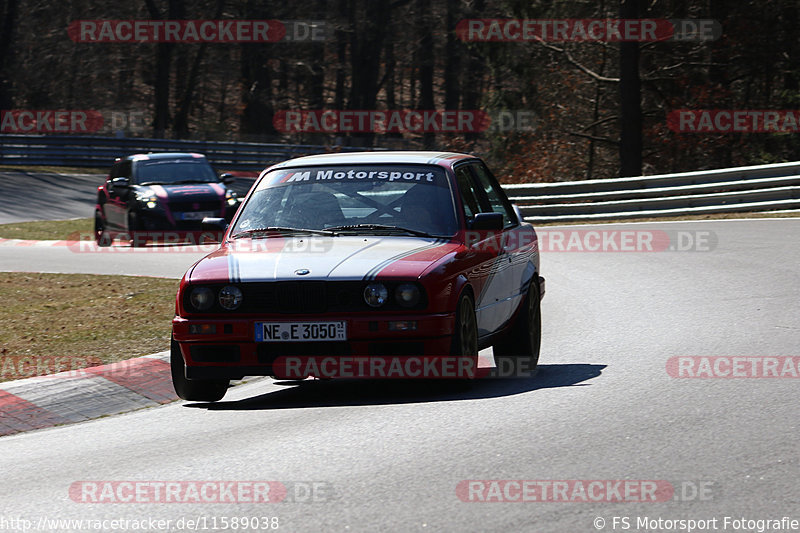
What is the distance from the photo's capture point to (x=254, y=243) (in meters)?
8.45

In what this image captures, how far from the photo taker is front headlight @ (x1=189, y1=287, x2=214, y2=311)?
776 cm

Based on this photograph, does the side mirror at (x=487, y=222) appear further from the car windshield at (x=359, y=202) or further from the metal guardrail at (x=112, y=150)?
the metal guardrail at (x=112, y=150)

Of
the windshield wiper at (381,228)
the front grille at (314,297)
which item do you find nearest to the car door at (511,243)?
the windshield wiper at (381,228)

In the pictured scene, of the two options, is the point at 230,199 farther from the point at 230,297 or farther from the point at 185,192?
the point at 230,297

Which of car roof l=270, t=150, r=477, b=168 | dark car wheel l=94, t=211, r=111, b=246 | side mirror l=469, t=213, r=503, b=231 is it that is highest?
car roof l=270, t=150, r=477, b=168

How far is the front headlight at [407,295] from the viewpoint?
7559mm

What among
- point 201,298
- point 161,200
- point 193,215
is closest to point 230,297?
point 201,298

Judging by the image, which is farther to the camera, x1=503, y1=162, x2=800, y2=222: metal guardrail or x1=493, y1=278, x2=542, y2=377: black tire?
x1=503, y1=162, x2=800, y2=222: metal guardrail

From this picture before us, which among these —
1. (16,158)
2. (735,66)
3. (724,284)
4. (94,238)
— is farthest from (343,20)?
(724,284)

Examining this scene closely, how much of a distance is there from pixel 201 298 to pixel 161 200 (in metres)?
14.9

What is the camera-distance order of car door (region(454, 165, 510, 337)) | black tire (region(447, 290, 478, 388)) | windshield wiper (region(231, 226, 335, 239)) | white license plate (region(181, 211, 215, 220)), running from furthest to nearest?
white license plate (region(181, 211, 215, 220)) → windshield wiper (region(231, 226, 335, 239)) → car door (region(454, 165, 510, 337)) → black tire (region(447, 290, 478, 388))

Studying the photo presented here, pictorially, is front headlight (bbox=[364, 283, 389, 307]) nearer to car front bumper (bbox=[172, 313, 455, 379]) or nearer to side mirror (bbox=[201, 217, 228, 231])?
car front bumper (bbox=[172, 313, 455, 379])

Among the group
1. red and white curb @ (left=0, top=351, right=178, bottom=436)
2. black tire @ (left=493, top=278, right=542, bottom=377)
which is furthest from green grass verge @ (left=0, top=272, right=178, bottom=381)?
black tire @ (left=493, top=278, right=542, bottom=377)

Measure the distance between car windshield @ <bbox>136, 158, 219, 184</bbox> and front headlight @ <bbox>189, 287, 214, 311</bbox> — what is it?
1576cm
